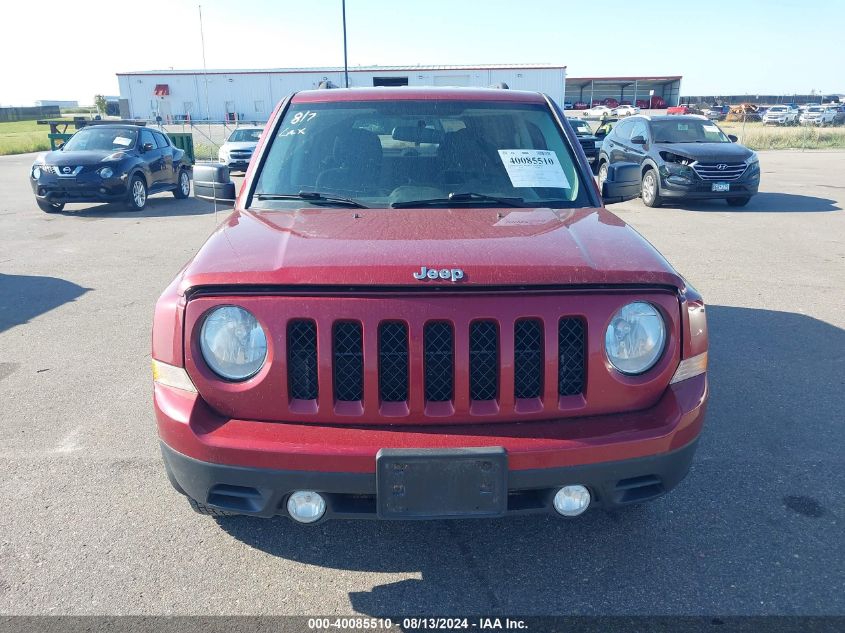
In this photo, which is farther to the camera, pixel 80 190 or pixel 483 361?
pixel 80 190

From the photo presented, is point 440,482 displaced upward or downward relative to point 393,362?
downward

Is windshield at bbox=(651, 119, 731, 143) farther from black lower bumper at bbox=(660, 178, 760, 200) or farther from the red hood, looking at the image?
the red hood

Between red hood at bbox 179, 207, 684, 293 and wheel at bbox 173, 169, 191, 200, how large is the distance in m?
13.5

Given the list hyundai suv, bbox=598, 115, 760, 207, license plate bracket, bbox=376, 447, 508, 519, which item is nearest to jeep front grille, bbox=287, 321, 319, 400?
license plate bracket, bbox=376, 447, 508, 519

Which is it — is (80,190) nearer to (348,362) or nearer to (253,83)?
(348,362)

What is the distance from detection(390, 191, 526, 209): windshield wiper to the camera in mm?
3354

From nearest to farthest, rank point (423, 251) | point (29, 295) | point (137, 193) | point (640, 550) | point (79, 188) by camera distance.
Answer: point (423, 251), point (640, 550), point (29, 295), point (79, 188), point (137, 193)

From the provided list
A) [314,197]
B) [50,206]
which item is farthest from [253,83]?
[314,197]

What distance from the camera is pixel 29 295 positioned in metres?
7.18

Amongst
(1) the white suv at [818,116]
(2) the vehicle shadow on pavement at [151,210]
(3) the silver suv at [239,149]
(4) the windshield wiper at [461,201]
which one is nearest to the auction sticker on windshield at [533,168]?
(4) the windshield wiper at [461,201]

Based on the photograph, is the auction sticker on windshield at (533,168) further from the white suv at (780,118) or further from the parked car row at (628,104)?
the parked car row at (628,104)

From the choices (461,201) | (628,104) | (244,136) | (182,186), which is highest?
(628,104)

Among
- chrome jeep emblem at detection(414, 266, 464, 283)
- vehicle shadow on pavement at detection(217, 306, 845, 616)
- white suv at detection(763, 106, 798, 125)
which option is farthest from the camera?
white suv at detection(763, 106, 798, 125)

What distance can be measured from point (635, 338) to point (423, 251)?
2.67 ft
